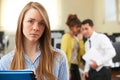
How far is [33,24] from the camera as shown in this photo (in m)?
1.23

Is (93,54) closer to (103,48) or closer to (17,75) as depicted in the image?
(103,48)

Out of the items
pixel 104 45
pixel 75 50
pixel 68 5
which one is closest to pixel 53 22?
pixel 68 5

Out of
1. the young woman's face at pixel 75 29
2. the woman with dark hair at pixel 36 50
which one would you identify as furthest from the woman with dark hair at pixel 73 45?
the woman with dark hair at pixel 36 50

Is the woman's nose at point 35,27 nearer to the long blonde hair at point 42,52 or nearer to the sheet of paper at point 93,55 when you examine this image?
the long blonde hair at point 42,52

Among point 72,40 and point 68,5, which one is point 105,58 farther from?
point 68,5

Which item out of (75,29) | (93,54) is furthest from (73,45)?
(93,54)

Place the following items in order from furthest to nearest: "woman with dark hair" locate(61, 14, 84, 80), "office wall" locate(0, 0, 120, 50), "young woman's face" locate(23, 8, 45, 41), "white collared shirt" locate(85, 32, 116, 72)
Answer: "office wall" locate(0, 0, 120, 50), "woman with dark hair" locate(61, 14, 84, 80), "white collared shirt" locate(85, 32, 116, 72), "young woman's face" locate(23, 8, 45, 41)

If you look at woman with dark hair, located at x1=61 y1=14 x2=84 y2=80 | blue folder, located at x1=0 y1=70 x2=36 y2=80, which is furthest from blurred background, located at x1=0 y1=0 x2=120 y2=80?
blue folder, located at x1=0 y1=70 x2=36 y2=80

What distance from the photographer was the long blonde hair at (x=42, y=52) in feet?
4.03

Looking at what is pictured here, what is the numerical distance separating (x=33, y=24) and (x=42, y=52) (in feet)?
0.50

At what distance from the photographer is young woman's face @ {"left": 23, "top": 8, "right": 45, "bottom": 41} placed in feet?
3.99

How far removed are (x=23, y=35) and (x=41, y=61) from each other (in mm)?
157

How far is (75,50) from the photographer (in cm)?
356

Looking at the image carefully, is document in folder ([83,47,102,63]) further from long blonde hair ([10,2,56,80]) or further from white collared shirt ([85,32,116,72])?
long blonde hair ([10,2,56,80])
